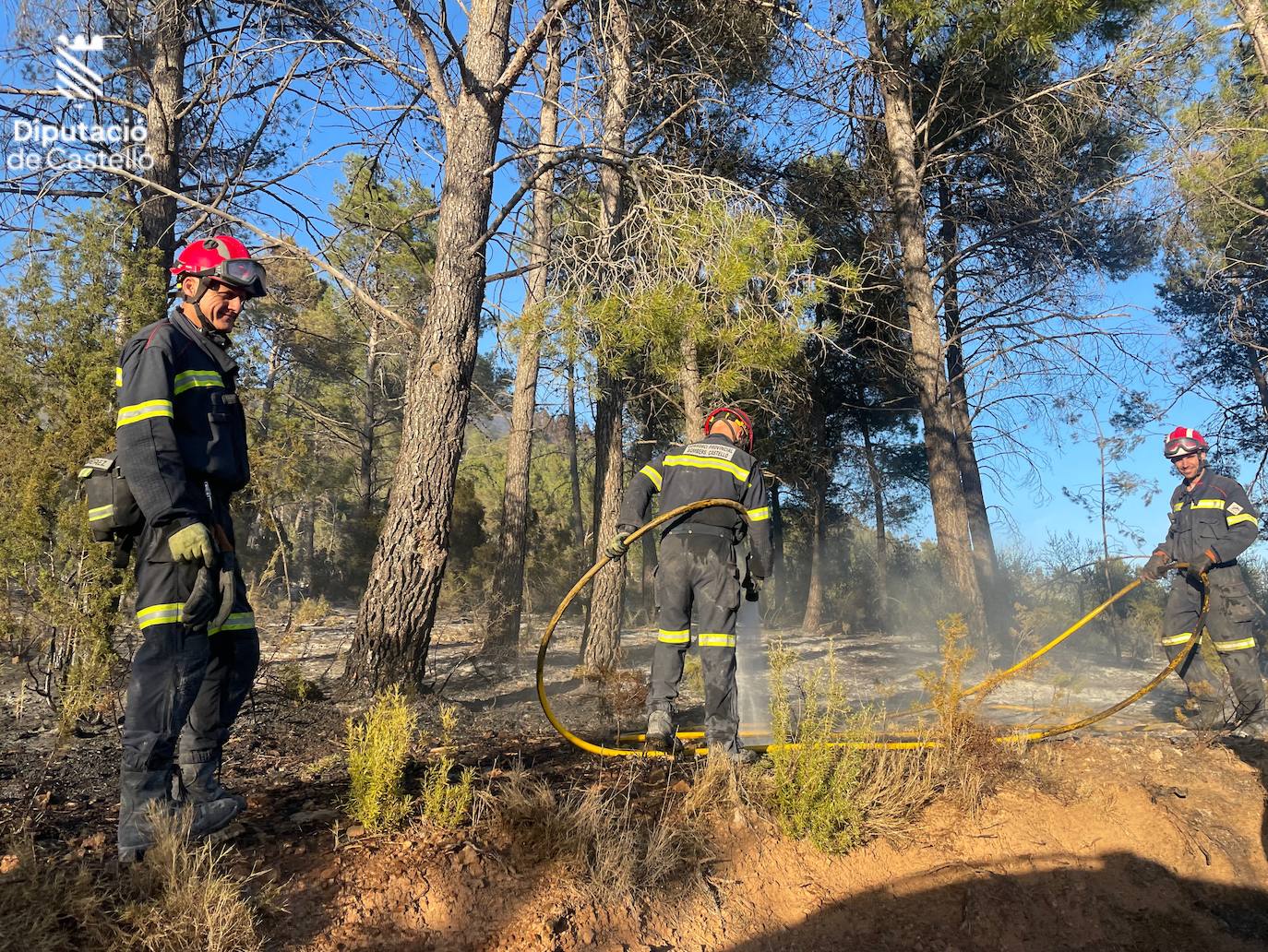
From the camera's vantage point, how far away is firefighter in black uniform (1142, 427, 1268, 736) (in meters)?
6.13

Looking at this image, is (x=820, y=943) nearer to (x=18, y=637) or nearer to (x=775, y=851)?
(x=775, y=851)

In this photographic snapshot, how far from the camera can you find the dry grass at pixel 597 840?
10.1ft

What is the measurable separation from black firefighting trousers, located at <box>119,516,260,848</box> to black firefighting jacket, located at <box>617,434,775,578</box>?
2.32 meters

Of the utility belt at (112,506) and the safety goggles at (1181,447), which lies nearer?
the utility belt at (112,506)

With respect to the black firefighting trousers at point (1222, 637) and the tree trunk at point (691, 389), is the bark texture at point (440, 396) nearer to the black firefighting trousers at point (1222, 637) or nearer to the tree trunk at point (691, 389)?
the tree trunk at point (691, 389)

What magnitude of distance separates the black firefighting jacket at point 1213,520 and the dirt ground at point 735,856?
1570 mm

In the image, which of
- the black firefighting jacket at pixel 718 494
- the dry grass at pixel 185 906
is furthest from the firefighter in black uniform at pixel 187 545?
the black firefighting jacket at pixel 718 494

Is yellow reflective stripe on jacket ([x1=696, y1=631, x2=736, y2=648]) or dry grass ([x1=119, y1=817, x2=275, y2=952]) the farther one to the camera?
yellow reflective stripe on jacket ([x1=696, y1=631, x2=736, y2=648])

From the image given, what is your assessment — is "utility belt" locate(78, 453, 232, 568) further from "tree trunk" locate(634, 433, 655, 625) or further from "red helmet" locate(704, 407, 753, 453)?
"tree trunk" locate(634, 433, 655, 625)

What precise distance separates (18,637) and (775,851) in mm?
4193

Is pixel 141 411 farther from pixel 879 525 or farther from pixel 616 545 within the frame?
pixel 879 525

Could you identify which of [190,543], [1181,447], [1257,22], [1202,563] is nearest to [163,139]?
[190,543]

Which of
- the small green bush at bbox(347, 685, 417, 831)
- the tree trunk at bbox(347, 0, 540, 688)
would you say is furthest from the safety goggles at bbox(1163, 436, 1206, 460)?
the small green bush at bbox(347, 685, 417, 831)

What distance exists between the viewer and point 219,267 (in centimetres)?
306
